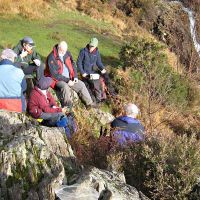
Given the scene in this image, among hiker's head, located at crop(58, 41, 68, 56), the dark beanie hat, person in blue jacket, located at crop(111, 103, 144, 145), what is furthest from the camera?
hiker's head, located at crop(58, 41, 68, 56)

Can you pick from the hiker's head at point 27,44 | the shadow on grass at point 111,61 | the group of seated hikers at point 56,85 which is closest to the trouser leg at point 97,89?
the group of seated hikers at point 56,85

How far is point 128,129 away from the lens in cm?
739

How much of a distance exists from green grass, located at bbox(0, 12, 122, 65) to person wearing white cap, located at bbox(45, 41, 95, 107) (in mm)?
4339

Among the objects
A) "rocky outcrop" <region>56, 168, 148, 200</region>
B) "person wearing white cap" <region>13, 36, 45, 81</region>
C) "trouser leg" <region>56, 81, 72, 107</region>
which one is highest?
"rocky outcrop" <region>56, 168, 148, 200</region>

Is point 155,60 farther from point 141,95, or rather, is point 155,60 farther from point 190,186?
point 190,186

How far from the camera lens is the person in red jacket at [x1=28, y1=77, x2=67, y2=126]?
7.86 m

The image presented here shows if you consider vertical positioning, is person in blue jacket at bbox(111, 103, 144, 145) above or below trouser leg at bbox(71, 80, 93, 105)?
above

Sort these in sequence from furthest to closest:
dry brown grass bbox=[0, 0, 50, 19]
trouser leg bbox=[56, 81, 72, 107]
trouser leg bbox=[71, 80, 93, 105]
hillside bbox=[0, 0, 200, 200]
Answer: dry brown grass bbox=[0, 0, 50, 19] < trouser leg bbox=[71, 80, 93, 105] < trouser leg bbox=[56, 81, 72, 107] < hillside bbox=[0, 0, 200, 200]

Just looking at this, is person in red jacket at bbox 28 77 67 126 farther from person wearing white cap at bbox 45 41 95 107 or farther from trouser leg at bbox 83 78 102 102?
trouser leg at bbox 83 78 102 102

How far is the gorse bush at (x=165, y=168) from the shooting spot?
17.5ft

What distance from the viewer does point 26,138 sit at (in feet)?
16.1

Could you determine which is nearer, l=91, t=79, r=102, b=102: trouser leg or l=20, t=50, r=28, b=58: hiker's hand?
l=20, t=50, r=28, b=58: hiker's hand

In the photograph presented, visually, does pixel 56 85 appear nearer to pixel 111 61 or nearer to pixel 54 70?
pixel 54 70

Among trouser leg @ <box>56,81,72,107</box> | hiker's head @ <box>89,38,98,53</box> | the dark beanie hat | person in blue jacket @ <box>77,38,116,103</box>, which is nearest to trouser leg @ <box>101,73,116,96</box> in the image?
person in blue jacket @ <box>77,38,116,103</box>
